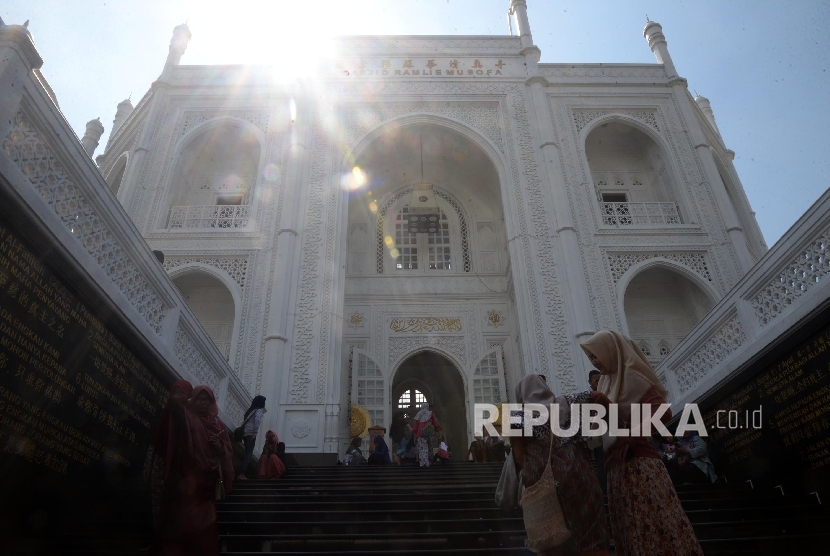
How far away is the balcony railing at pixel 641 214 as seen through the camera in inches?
424

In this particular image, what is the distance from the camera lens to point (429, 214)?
12.2 m

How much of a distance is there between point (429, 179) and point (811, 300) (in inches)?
A: 373

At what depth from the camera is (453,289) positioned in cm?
1162

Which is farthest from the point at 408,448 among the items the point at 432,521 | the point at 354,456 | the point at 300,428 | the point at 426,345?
the point at 432,521

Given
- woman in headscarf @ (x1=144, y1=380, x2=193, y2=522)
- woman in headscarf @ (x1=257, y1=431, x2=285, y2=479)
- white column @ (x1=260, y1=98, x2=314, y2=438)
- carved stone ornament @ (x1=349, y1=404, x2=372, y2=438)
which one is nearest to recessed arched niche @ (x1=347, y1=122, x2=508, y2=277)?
white column @ (x1=260, y1=98, x2=314, y2=438)

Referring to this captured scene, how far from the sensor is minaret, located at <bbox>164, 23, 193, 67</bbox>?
12312 millimetres

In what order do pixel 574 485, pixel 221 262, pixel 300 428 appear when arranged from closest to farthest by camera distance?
1. pixel 574 485
2. pixel 300 428
3. pixel 221 262

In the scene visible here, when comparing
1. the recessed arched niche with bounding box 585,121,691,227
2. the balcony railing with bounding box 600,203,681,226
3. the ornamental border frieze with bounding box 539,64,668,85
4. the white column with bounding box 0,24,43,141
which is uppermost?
the ornamental border frieze with bounding box 539,64,668,85

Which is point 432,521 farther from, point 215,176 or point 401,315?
point 215,176

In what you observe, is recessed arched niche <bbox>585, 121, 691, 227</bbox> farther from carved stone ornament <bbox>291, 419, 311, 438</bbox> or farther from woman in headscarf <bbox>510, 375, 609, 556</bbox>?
woman in headscarf <bbox>510, 375, 609, 556</bbox>

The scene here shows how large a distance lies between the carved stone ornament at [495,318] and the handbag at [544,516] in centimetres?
910

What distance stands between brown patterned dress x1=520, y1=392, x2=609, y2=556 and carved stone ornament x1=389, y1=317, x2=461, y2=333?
8.89 meters

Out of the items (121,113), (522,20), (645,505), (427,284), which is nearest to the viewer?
(645,505)

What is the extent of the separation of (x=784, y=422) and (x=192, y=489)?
13.6 feet
